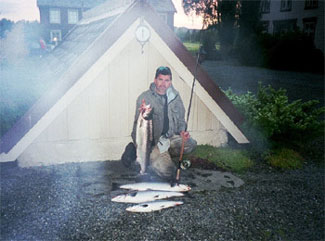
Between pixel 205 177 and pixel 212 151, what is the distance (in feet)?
3.22

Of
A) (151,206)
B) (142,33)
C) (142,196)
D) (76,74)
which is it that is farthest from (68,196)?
(142,33)

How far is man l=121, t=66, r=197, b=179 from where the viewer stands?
19.1 feet

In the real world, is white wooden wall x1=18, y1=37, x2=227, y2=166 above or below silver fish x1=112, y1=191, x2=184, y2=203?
above

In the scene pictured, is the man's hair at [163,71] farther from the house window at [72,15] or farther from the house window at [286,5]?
the house window at [72,15]

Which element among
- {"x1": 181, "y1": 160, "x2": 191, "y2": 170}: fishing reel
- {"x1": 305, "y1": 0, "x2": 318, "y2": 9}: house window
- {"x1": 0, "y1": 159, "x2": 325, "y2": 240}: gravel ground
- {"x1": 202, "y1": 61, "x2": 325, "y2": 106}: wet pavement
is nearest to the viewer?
{"x1": 0, "y1": 159, "x2": 325, "y2": 240}: gravel ground

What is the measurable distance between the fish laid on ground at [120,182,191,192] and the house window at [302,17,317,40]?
2485 centimetres

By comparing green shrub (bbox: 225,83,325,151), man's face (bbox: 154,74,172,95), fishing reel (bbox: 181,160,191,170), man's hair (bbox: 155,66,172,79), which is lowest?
fishing reel (bbox: 181,160,191,170)

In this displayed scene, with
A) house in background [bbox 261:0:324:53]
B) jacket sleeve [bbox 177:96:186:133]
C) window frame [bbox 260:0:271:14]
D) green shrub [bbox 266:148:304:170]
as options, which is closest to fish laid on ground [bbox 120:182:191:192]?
jacket sleeve [bbox 177:96:186:133]

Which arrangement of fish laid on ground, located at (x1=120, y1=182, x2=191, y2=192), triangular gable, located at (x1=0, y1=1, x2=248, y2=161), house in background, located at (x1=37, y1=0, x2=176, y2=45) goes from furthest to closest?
1. house in background, located at (x1=37, y1=0, x2=176, y2=45)
2. triangular gable, located at (x1=0, y1=1, x2=248, y2=161)
3. fish laid on ground, located at (x1=120, y1=182, x2=191, y2=192)

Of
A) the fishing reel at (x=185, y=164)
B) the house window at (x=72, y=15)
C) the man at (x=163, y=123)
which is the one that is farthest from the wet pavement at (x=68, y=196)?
the house window at (x=72, y=15)

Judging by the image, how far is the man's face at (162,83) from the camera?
5820 mm

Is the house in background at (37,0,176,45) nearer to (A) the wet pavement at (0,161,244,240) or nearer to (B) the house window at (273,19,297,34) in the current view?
(B) the house window at (273,19,297,34)

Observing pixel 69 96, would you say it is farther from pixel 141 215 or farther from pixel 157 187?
pixel 141 215

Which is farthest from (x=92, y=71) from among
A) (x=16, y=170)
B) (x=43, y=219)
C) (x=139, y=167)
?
(x=43, y=219)
